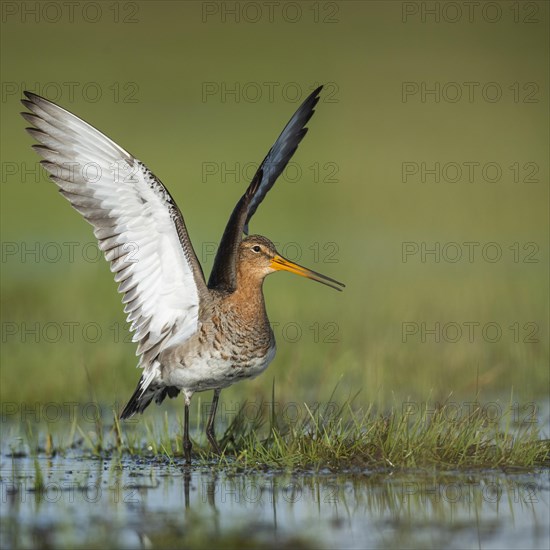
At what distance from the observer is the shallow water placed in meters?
5.93

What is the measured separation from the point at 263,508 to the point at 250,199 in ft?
7.95

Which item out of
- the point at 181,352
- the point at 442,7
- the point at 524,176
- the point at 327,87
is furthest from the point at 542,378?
the point at 442,7

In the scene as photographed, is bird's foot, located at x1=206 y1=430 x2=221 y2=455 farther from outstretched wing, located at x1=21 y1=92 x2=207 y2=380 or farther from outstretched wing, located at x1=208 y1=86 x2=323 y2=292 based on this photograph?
outstretched wing, located at x1=208 y1=86 x2=323 y2=292

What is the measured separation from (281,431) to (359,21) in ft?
86.9

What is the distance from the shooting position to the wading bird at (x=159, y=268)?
7.88m

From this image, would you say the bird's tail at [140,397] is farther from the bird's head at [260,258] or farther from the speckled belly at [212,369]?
the bird's head at [260,258]

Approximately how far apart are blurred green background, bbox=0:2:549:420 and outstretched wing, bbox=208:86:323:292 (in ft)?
3.65

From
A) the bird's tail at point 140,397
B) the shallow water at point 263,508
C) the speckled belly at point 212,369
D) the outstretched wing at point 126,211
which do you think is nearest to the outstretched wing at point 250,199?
the outstretched wing at point 126,211

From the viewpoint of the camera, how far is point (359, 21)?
33.4 meters

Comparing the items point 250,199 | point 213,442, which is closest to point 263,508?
point 213,442

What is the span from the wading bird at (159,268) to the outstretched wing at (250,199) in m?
0.01

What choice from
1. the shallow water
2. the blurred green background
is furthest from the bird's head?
the shallow water

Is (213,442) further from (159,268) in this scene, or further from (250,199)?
(250,199)

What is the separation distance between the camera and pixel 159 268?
809cm
